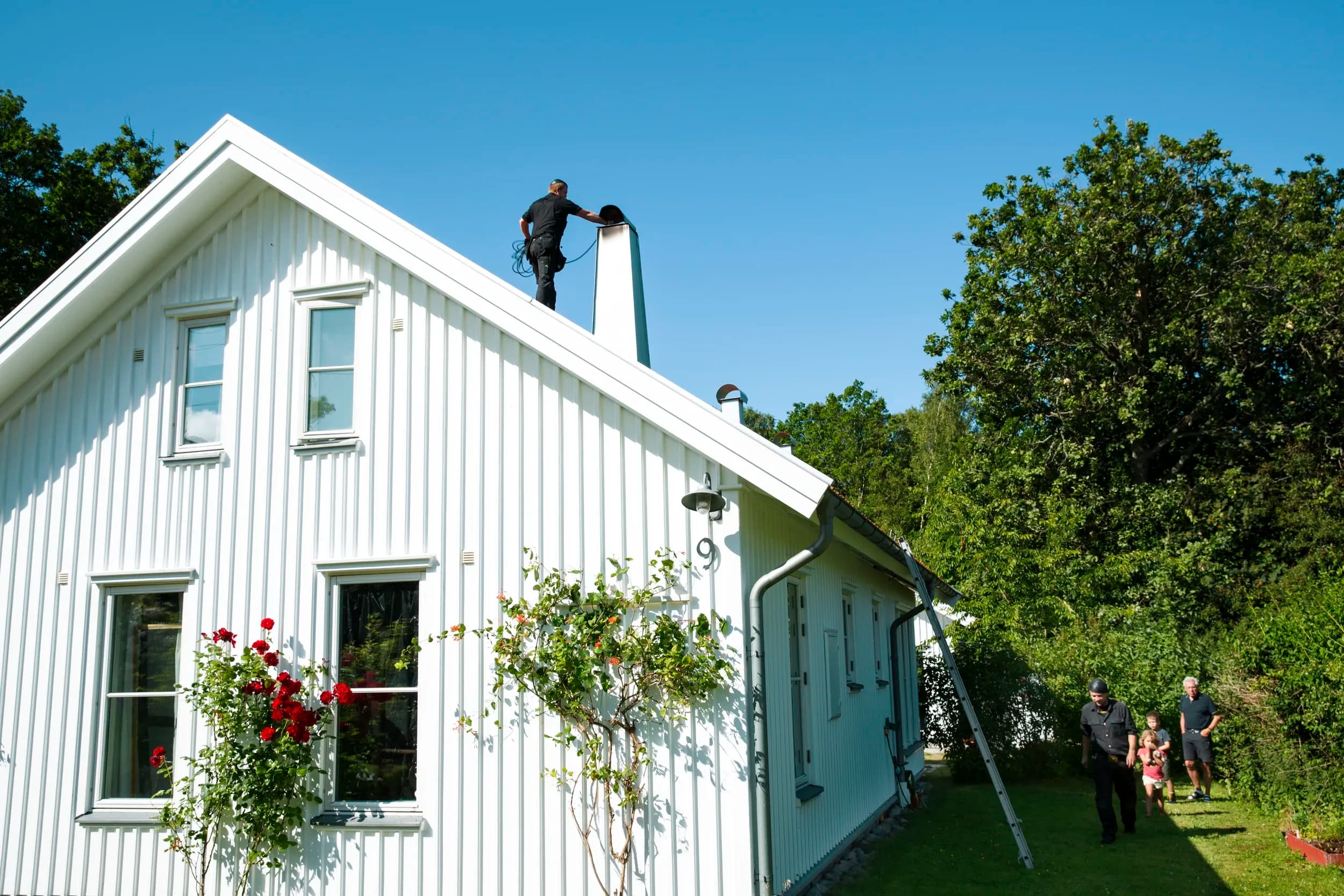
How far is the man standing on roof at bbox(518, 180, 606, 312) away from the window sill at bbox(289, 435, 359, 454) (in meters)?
2.89

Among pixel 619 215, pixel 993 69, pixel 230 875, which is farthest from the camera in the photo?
pixel 993 69

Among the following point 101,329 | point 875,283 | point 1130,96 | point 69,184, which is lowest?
point 101,329

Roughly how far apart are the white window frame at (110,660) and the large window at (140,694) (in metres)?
0.01

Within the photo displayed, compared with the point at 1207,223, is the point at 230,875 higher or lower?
lower

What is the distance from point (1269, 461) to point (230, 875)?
2540cm

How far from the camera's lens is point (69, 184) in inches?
959

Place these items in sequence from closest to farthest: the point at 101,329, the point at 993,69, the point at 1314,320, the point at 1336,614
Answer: the point at 101,329, the point at 1336,614, the point at 993,69, the point at 1314,320

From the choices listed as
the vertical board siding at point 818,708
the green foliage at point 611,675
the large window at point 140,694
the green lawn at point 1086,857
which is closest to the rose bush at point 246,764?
the large window at point 140,694

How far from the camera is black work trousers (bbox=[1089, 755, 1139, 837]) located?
36.9 ft

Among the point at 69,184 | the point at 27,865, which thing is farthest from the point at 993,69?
the point at 69,184

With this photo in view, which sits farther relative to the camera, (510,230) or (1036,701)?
(1036,701)

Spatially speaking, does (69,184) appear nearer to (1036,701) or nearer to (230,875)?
(230,875)

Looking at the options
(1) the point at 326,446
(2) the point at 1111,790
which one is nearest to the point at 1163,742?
(2) the point at 1111,790

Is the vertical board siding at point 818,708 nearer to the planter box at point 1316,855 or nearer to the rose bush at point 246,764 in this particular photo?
the rose bush at point 246,764
